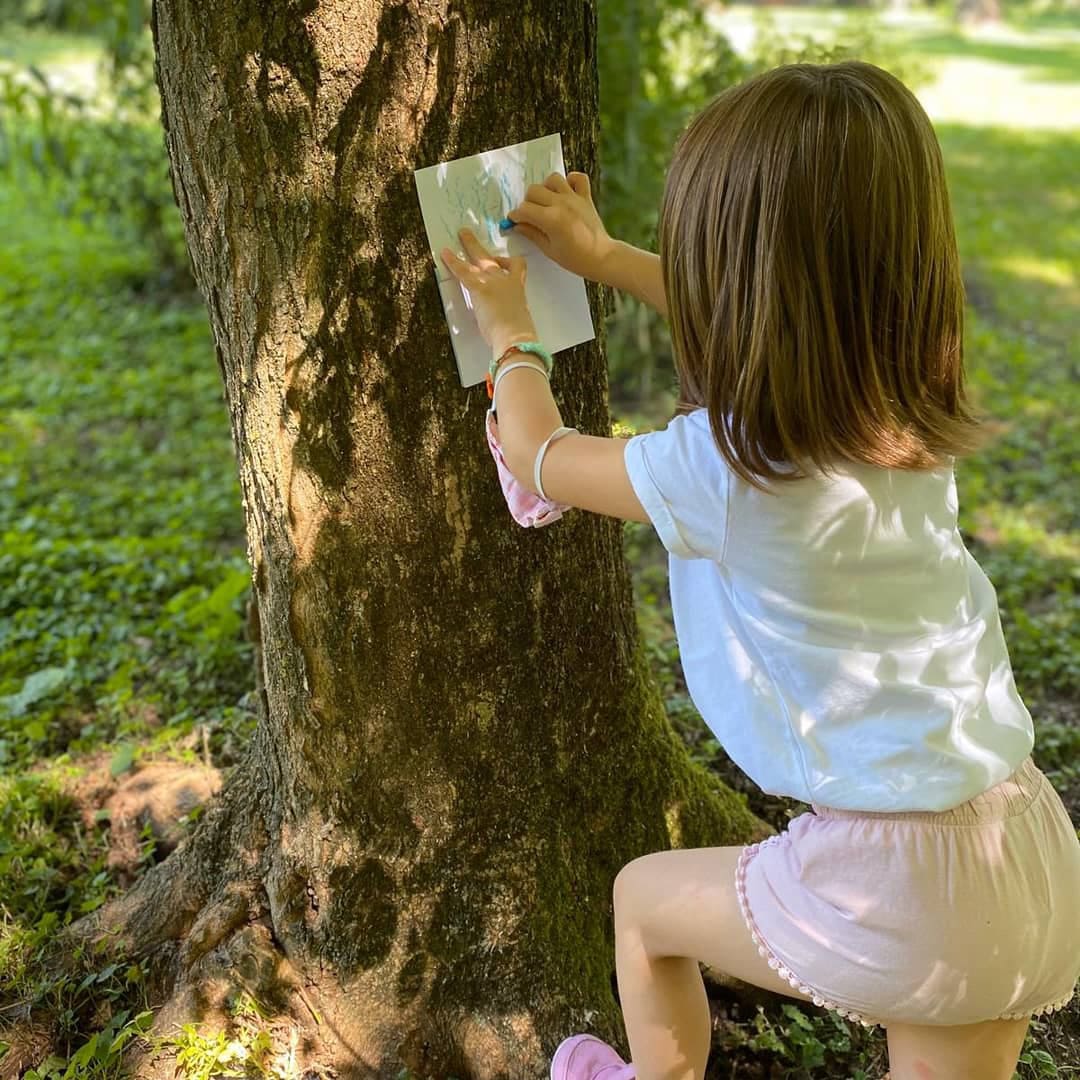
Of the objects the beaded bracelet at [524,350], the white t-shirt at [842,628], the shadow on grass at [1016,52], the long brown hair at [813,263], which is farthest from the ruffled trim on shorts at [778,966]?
the shadow on grass at [1016,52]

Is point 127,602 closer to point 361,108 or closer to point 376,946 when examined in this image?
point 376,946

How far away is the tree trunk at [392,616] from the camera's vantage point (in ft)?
4.95

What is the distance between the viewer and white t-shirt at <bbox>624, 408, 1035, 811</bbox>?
1.43 metres

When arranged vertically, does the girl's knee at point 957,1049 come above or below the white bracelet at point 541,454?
below

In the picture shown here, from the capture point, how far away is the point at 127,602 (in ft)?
11.9

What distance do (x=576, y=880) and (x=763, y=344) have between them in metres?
1.13

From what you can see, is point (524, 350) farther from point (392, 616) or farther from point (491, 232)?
point (392, 616)

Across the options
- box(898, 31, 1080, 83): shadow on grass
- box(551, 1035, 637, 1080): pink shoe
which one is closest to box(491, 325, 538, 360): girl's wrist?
box(551, 1035, 637, 1080): pink shoe

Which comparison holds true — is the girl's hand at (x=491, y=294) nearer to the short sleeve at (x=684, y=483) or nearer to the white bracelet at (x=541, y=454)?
the white bracelet at (x=541, y=454)

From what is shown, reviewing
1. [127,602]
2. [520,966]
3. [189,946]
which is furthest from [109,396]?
[520,966]

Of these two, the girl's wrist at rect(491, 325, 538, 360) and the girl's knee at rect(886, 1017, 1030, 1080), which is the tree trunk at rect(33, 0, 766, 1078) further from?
the girl's knee at rect(886, 1017, 1030, 1080)

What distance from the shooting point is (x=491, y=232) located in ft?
5.26

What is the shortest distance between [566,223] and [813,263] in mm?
446

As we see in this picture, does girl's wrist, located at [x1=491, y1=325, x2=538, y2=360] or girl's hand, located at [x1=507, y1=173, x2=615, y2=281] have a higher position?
girl's hand, located at [x1=507, y1=173, x2=615, y2=281]
